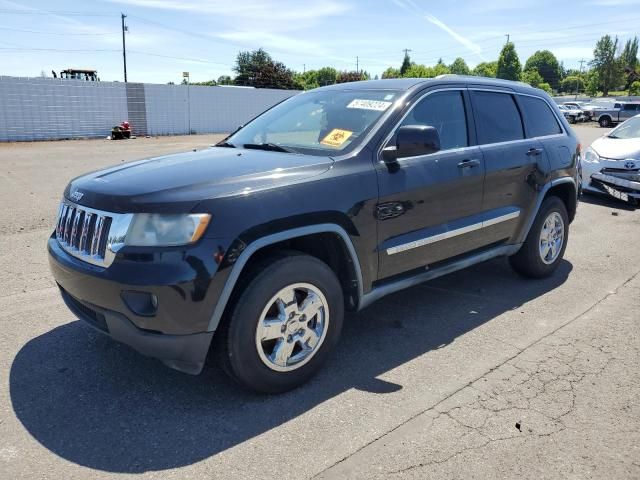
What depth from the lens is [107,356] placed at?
3623mm

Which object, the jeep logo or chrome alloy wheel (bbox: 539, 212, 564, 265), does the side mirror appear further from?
chrome alloy wheel (bbox: 539, 212, 564, 265)

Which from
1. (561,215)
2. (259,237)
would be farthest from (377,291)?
(561,215)

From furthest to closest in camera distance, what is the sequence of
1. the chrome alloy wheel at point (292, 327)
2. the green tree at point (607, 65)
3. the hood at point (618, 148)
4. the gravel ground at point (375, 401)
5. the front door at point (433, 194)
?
the green tree at point (607, 65), the hood at point (618, 148), the front door at point (433, 194), the chrome alloy wheel at point (292, 327), the gravel ground at point (375, 401)

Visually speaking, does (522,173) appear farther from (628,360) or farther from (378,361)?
(378,361)

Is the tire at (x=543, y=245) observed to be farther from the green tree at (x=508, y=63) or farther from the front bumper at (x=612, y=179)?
the green tree at (x=508, y=63)

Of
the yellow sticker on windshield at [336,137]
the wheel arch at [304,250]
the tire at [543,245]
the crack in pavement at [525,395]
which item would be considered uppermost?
the yellow sticker on windshield at [336,137]

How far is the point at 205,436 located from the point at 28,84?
75.5ft

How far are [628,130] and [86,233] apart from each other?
10612 mm

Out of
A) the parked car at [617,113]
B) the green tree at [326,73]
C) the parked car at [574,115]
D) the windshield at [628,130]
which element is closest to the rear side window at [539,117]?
the windshield at [628,130]

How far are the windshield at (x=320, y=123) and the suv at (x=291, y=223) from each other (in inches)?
0.6

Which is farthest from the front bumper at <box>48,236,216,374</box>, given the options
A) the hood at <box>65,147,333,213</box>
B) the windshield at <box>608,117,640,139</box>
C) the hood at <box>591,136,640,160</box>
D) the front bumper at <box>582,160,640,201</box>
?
the windshield at <box>608,117,640,139</box>

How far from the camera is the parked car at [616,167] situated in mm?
9109

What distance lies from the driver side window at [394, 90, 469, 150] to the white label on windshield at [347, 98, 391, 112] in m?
0.21

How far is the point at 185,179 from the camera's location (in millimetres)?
3039
